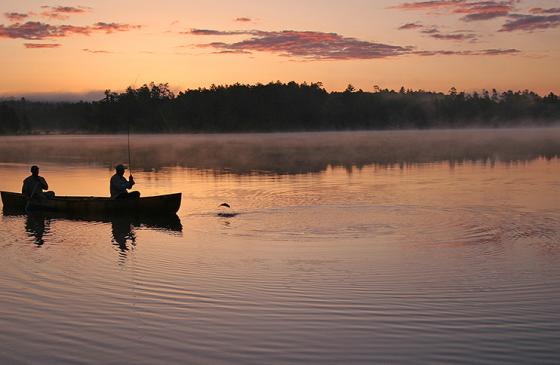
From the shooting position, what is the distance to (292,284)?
10.4 meters

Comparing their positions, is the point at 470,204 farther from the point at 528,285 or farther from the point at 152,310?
the point at 152,310

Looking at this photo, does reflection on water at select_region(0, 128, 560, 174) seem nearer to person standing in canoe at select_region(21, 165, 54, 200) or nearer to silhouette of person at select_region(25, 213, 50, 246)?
person standing in canoe at select_region(21, 165, 54, 200)

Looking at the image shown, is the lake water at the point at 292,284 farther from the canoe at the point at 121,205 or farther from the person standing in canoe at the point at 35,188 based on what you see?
the person standing in canoe at the point at 35,188

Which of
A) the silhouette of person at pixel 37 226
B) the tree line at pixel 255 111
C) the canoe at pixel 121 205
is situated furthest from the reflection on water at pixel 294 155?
the tree line at pixel 255 111

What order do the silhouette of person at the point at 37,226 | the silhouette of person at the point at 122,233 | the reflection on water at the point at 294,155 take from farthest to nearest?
the reflection on water at the point at 294,155 → the silhouette of person at the point at 37,226 → the silhouette of person at the point at 122,233

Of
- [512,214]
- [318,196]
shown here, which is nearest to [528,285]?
[512,214]

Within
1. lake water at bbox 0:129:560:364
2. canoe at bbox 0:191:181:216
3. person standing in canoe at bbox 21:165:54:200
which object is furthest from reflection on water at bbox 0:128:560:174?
lake water at bbox 0:129:560:364

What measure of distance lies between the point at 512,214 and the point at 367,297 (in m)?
10.3

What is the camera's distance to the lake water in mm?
7426

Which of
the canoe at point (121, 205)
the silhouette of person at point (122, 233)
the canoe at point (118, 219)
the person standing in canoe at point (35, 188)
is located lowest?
the silhouette of person at point (122, 233)

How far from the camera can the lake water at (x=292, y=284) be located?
7.43 metres


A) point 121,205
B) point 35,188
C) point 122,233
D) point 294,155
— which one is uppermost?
point 35,188

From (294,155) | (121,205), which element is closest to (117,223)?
(121,205)

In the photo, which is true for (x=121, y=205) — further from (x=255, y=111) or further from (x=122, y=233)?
(x=255, y=111)
